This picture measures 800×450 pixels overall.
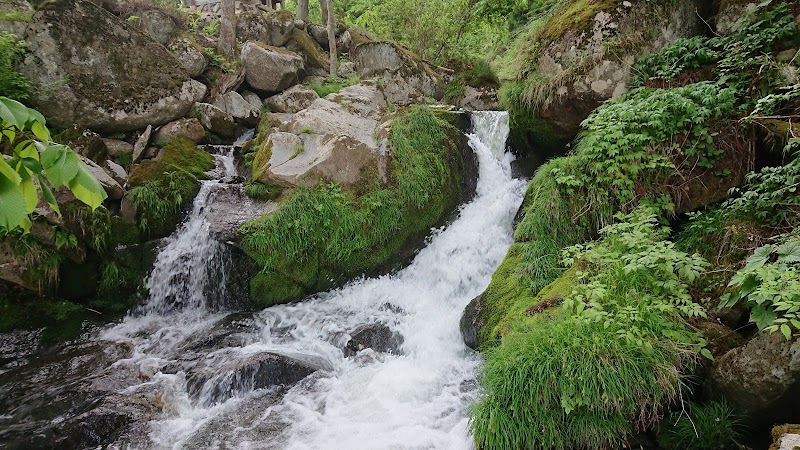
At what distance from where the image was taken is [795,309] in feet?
8.75

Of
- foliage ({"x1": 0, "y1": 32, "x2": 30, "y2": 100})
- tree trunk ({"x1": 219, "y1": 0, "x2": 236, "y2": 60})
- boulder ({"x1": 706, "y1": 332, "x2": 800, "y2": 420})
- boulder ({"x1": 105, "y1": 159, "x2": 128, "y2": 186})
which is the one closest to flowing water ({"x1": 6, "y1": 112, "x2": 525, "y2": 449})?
boulder ({"x1": 105, "y1": 159, "x2": 128, "y2": 186})

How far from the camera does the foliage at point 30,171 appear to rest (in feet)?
3.35

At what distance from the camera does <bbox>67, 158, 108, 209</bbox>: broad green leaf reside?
1.19m

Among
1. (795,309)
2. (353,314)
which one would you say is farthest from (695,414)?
(353,314)

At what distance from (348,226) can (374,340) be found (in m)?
2.18

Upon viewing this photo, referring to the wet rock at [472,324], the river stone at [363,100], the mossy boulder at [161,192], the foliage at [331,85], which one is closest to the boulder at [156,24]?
the foliage at [331,85]

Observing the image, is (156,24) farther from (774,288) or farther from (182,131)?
Result: (774,288)

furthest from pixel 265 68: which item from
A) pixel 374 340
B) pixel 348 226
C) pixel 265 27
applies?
pixel 374 340

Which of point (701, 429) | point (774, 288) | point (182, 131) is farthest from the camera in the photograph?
point (182, 131)

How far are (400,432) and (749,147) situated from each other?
5.19 metres

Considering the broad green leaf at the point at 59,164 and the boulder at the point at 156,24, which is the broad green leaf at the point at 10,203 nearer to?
the broad green leaf at the point at 59,164

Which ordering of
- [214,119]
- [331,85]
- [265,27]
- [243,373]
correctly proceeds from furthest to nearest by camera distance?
[265,27]
[331,85]
[214,119]
[243,373]

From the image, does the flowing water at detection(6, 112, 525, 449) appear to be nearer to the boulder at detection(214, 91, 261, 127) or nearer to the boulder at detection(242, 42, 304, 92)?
the boulder at detection(214, 91, 261, 127)

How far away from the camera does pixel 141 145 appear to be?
938 cm
